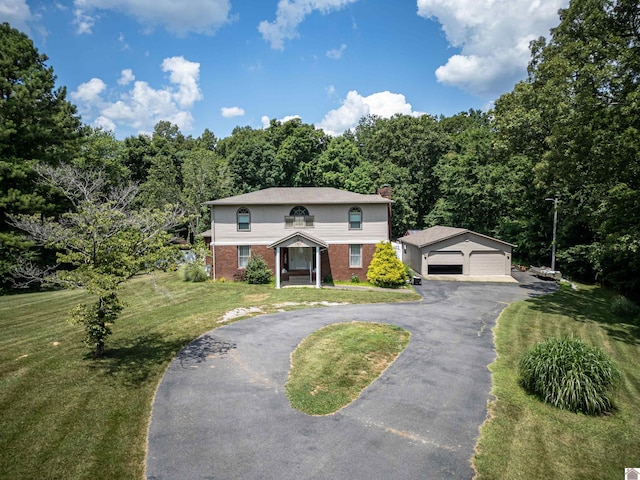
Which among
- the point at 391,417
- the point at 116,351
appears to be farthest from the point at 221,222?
the point at 391,417

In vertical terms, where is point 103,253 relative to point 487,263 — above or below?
above

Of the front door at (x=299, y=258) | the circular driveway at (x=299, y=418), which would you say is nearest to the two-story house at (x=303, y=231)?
the front door at (x=299, y=258)

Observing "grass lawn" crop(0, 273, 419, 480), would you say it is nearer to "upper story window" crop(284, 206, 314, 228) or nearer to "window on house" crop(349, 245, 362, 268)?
"upper story window" crop(284, 206, 314, 228)

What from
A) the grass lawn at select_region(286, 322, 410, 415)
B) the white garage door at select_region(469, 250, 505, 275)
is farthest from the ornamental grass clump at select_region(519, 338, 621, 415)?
the white garage door at select_region(469, 250, 505, 275)

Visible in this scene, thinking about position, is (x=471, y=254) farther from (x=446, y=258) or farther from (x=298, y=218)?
(x=298, y=218)

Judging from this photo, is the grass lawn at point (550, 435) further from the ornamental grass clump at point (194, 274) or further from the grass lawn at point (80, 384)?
the ornamental grass clump at point (194, 274)

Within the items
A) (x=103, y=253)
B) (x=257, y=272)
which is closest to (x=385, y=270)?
(x=257, y=272)
